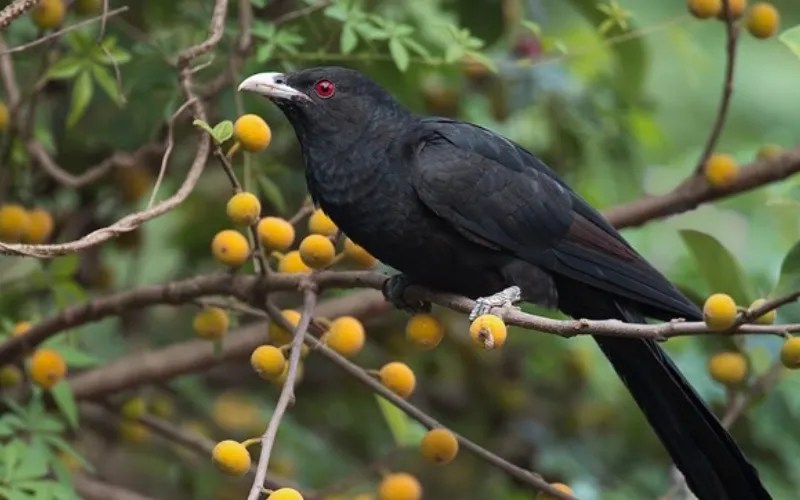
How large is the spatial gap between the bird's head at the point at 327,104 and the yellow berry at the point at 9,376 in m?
0.86

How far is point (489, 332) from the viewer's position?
2057mm

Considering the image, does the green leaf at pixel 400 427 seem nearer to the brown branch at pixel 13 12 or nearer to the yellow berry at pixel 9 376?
the yellow berry at pixel 9 376

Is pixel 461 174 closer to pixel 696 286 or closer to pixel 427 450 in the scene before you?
pixel 427 450

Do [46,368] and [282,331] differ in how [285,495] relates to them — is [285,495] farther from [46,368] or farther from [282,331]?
[46,368]

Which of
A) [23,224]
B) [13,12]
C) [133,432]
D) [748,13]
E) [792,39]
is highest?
[13,12]

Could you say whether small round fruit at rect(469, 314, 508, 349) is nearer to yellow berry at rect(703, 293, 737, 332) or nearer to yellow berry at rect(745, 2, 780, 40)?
yellow berry at rect(703, 293, 737, 332)

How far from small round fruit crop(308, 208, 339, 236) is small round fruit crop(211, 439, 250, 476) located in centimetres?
70

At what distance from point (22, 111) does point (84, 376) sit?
2.25ft

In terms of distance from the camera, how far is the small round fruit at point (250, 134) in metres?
2.26

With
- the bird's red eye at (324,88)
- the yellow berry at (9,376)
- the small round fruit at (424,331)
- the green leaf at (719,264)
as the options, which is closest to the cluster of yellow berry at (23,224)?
the yellow berry at (9,376)

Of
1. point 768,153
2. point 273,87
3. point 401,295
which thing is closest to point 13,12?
point 273,87

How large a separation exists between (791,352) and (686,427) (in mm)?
652

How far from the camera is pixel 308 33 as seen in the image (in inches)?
121

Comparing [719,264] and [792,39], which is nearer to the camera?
[792,39]
